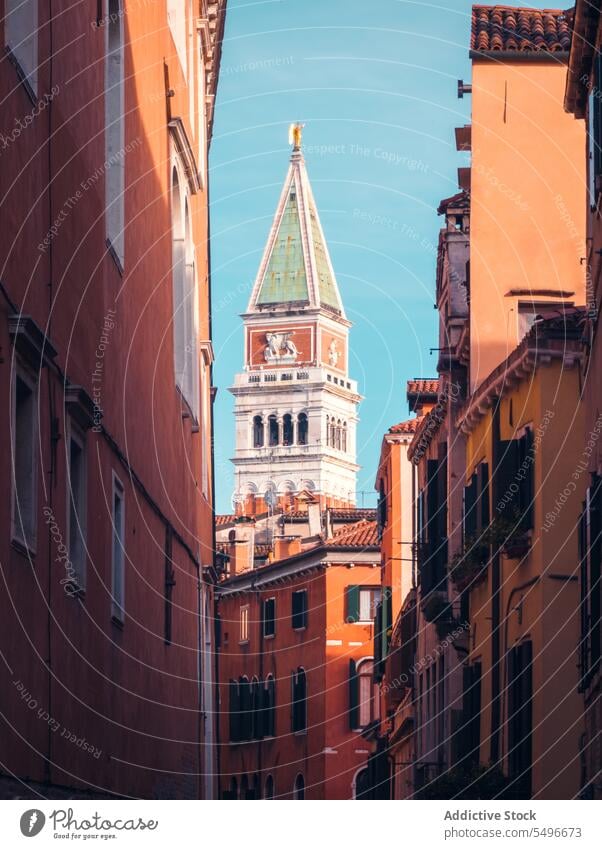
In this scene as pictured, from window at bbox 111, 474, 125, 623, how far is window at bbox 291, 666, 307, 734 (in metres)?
45.6

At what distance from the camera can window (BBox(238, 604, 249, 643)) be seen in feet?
244

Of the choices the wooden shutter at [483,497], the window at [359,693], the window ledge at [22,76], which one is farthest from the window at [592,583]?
the window at [359,693]

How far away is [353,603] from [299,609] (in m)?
2.31

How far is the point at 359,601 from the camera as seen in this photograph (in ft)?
224

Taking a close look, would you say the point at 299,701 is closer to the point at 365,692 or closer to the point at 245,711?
the point at 365,692

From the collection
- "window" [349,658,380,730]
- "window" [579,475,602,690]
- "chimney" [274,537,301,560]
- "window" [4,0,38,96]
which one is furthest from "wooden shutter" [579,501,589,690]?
"chimney" [274,537,301,560]

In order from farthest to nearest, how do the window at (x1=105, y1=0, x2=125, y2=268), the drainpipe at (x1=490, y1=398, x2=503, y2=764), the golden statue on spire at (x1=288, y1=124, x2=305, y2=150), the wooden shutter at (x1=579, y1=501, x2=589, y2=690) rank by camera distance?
the golden statue on spire at (x1=288, y1=124, x2=305, y2=150) < the drainpipe at (x1=490, y1=398, x2=503, y2=764) < the window at (x1=105, y1=0, x2=125, y2=268) < the wooden shutter at (x1=579, y1=501, x2=589, y2=690)

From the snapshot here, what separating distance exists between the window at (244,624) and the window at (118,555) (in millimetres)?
50480

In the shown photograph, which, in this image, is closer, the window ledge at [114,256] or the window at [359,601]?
the window ledge at [114,256]

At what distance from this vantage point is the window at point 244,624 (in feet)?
244

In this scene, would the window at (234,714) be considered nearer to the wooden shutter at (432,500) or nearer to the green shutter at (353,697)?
the green shutter at (353,697)

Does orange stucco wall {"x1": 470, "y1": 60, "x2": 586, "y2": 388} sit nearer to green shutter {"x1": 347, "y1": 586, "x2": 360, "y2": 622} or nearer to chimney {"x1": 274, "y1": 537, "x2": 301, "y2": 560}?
green shutter {"x1": 347, "y1": 586, "x2": 360, "y2": 622}

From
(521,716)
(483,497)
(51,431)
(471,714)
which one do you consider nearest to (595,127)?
(51,431)
